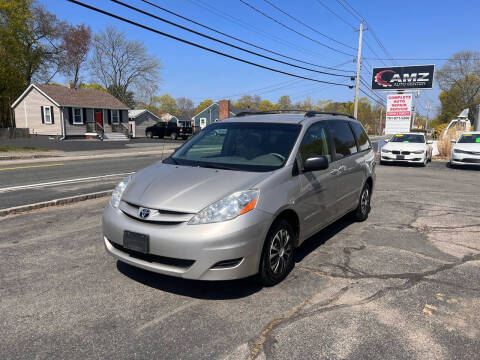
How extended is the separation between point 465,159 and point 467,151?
338 millimetres

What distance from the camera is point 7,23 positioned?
39094 mm

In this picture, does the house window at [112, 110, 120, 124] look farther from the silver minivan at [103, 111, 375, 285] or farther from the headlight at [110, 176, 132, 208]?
the headlight at [110, 176, 132, 208]

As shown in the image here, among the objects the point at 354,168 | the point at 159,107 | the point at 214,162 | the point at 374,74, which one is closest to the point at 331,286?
the point at 214,162

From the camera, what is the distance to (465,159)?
14734mm

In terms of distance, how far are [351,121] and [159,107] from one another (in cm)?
13011

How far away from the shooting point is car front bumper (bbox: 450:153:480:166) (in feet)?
47.4

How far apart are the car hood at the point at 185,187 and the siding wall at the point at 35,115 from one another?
35.4 metres

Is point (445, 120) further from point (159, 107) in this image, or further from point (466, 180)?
point (159, 107)

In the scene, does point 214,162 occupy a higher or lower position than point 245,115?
lower

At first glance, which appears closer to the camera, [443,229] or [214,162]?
[214,162]

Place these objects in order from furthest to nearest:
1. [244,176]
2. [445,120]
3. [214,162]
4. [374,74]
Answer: [445,120], [374,74], [214,162], [244,176]

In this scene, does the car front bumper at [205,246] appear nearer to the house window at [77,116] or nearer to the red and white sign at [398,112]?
the red and white sign at [398,112]

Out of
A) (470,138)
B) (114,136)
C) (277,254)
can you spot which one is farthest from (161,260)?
(114,136)

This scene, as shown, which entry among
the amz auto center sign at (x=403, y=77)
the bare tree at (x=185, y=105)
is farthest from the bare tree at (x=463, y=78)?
the bare tree at (x=185, y=105)
